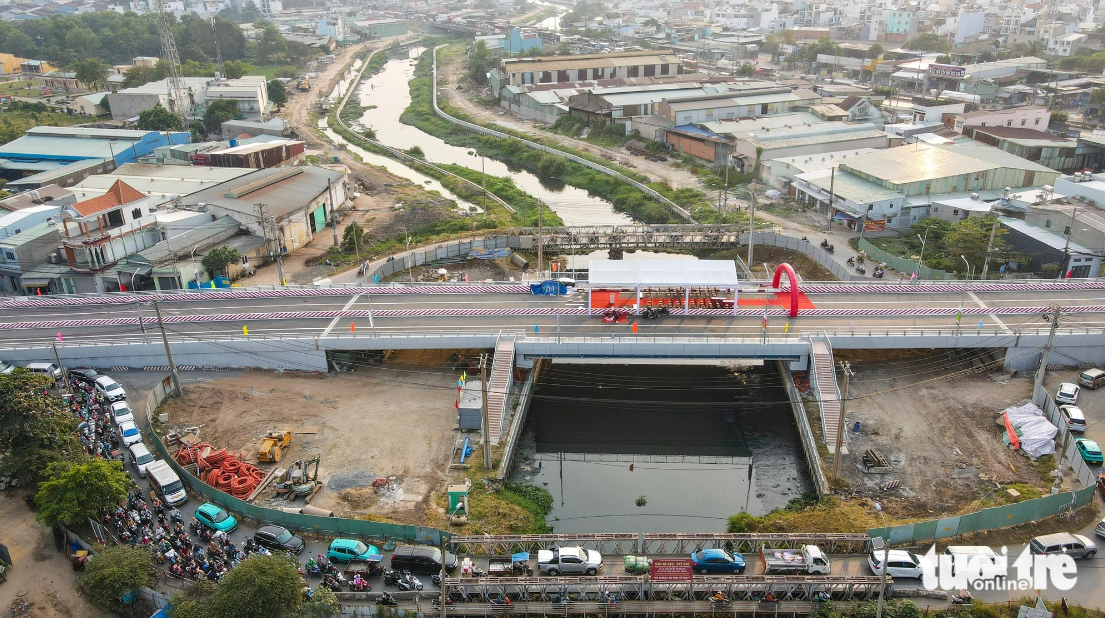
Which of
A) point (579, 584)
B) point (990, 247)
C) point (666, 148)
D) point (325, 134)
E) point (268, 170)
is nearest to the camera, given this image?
point (579, 584)

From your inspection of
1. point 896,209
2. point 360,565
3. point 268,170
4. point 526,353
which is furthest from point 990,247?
point 268,170

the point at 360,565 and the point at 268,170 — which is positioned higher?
the point at 268,170

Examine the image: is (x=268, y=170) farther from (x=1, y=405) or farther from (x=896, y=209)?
(x=896, y=209)

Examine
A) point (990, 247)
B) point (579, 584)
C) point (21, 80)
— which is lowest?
point (579, 584)

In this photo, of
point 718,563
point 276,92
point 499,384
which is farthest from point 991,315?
point 276,92

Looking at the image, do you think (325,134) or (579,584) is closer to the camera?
(579,584)

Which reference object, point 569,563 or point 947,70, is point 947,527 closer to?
point 569,563
